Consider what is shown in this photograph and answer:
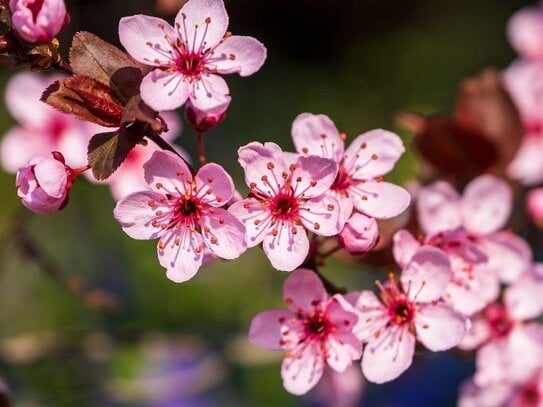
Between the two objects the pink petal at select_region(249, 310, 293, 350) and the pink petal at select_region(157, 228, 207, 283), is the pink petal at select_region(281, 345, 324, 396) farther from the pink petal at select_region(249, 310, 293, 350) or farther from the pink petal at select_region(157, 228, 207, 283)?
the pink petal at select_region(157, 228, 207, 283)

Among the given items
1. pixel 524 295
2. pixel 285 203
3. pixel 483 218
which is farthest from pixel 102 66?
pixel 524 295

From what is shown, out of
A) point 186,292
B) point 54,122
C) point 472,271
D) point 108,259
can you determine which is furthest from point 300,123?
point 108,259

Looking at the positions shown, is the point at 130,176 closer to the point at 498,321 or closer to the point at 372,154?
the point at 372,154

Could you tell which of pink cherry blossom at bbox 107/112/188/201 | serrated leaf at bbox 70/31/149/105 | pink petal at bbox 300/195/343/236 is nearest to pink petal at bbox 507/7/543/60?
pink cherry blossom at bbox 107/112/188/201

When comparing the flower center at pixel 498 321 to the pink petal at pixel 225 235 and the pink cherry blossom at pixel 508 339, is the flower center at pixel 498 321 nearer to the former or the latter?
the pink cherry blossom at pixel 508 339

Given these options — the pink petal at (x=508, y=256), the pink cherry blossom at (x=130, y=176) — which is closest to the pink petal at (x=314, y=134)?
the pink petal at (x=508, y=256)
